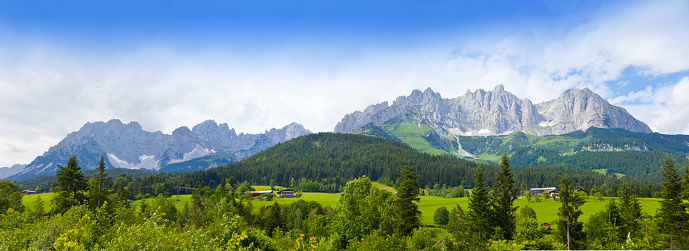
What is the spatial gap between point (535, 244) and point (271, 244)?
3981 centimetres

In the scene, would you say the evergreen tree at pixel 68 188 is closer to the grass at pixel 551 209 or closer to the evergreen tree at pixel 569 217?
the grass at pixel 551 209

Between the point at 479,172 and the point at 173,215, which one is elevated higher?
the point at 479,172

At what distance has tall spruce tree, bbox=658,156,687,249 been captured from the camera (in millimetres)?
53062

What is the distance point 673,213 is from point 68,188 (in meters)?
108

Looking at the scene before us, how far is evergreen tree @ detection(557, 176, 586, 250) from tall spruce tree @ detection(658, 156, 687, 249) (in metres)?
11.3

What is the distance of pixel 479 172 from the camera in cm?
6138

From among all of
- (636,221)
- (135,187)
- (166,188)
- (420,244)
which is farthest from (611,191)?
(135,187)

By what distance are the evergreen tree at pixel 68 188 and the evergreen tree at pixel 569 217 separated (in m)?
88.2

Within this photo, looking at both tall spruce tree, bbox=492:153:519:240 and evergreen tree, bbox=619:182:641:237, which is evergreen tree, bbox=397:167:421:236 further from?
evergreen tree, bbox=619:182:641:237

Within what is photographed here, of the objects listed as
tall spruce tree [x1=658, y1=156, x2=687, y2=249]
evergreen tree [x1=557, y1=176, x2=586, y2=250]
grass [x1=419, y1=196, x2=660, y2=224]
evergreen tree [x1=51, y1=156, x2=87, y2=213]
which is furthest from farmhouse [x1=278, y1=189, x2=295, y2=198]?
tall spruce tree [x1=658, y1=156, x2=687, y2=249]

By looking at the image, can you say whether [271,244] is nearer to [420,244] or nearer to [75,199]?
[420,244]

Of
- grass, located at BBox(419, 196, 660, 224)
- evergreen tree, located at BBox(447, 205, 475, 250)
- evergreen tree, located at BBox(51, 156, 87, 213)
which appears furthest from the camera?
grass, located at BBox(419, 196, 660, 224)

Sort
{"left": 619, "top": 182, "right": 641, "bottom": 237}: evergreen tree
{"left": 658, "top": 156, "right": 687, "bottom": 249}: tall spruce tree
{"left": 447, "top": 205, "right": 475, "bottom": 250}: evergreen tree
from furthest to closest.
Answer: {"left": 619, "top": 182, "right": 641, "bottom": 237}: evergreen tree, {"left": 658, "top": 156, "right": 687, "bottom": 249}: tall spruce tree, {"left": 447, "top": 205, "right": 475, "bottom": 250}: evergreen tree

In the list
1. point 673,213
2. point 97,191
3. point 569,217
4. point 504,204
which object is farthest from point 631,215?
point 97,191
